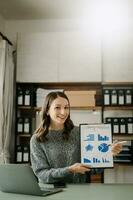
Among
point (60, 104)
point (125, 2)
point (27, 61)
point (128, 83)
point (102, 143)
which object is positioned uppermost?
point (125, 2)

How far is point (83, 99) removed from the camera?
13.9 feet

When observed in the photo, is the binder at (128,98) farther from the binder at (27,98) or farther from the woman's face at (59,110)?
the woman's face at (59,110)

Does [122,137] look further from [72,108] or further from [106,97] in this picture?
[72,108]

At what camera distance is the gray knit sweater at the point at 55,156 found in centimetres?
191

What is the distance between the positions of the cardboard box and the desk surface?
2473mm

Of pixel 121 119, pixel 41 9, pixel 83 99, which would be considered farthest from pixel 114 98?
pixel 41 9

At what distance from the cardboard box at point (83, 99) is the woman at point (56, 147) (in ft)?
6.74

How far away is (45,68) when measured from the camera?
4363mm

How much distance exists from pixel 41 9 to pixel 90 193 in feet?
11.0

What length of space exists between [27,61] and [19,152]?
1.26 meters

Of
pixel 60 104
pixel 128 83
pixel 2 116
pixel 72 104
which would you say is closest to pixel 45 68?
pixel 72 104

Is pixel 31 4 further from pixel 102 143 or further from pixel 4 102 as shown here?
pixel 102 143

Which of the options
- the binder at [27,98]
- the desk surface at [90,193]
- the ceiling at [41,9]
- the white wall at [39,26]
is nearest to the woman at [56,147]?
the desk surface at [90,193]

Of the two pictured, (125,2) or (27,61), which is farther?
(27,61)
